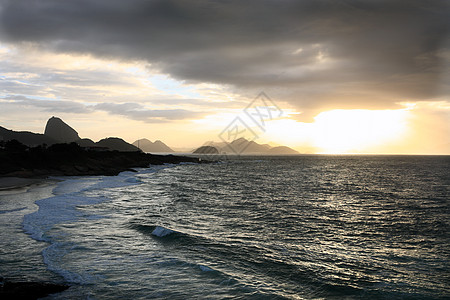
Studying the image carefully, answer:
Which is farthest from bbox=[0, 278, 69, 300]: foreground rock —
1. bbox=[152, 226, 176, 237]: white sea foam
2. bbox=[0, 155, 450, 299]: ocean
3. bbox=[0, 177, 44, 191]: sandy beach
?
bbox=[0, 177, 44, 191]: sandy beach

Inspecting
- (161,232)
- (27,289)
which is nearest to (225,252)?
(161,232)

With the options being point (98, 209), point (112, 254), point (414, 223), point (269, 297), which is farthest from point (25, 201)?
point (414, 223)

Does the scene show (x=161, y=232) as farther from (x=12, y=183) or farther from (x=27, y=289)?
(x=12, y=183)

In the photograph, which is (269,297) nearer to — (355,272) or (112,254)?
(355,272)

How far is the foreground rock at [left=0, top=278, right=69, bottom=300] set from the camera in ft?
26.8

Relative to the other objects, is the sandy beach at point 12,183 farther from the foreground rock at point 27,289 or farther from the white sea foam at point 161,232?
the foreground rock at point 27,289

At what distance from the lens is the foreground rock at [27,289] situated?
8156 mm

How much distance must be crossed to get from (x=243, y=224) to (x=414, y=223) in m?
12.8

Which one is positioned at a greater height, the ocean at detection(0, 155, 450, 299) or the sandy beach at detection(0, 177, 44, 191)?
the ocean at detection(0, 155, 450, 299)

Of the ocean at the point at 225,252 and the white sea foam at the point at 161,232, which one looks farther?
the white sea foam at the point at 161,232

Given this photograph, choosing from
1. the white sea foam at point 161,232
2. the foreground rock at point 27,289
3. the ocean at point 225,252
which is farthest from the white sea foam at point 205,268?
the white sea foam at point 161,232

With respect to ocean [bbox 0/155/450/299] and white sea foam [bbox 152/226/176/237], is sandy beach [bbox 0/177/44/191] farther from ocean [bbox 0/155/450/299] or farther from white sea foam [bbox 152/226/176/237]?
white sea foam [bbox 152/226/176/237]

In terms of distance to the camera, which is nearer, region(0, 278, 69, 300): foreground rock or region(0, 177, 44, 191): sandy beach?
region(0, 278, 69, 300): foreground rock

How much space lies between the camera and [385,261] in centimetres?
1307
